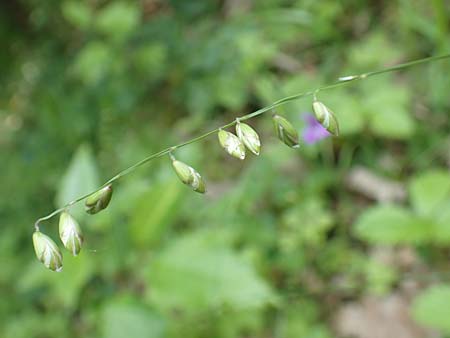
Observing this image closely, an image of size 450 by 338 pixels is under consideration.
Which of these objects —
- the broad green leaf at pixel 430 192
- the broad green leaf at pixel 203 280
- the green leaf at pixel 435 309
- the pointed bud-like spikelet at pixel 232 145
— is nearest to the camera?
the pointed bud-like spikelet at pixel 232 145

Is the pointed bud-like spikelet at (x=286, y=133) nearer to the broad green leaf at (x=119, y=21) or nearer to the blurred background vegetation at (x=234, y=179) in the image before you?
the blurred background vegetation at (x=234, y=179)

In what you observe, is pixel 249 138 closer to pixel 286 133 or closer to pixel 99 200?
pixel 286 133

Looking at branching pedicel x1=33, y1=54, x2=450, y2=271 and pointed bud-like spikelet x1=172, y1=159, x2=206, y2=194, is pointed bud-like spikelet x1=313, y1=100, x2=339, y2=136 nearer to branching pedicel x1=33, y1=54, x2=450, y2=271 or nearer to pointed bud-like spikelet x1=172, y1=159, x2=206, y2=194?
branching pedicel x1=33, y1=54, x2=450, y2=271

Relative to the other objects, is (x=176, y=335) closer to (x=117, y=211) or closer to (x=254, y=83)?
(x=117, y=211)

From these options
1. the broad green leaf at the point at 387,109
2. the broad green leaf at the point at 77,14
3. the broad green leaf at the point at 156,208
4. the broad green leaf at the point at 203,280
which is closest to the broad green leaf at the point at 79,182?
the broad green leaf at the point at 156,208

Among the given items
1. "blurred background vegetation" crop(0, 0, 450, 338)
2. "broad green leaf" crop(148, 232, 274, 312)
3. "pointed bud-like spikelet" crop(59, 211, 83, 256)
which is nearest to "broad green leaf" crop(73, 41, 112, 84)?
"blurred background vegetation" crop(0, 0, 450, 338)

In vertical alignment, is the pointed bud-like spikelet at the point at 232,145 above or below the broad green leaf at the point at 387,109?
below
